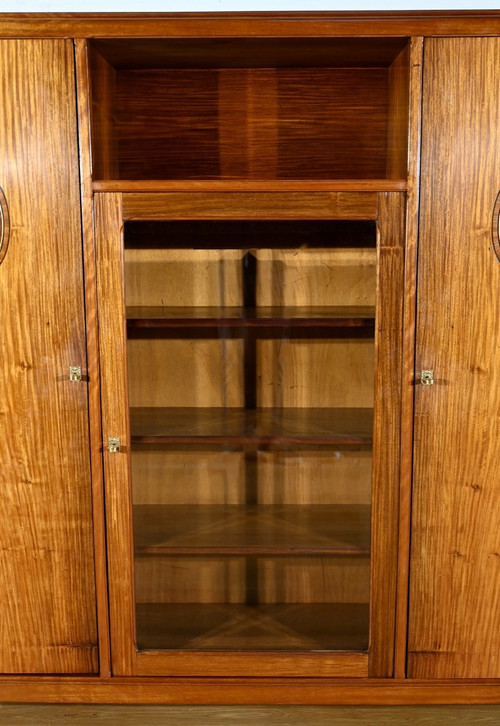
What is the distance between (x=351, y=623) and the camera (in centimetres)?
143

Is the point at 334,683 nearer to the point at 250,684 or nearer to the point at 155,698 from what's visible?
the point at 250,684

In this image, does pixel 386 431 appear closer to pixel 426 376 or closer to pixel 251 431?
pixel 426 376

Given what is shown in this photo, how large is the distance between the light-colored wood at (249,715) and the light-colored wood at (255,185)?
1112 mm

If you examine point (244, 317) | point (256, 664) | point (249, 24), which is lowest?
point (256, 664)

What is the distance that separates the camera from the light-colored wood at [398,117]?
4.24 ft

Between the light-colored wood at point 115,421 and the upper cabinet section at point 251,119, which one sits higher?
the upper cabinet section at point 251,119

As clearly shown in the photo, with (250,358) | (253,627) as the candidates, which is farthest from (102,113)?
(253,627)

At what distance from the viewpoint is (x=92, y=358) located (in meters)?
1.34

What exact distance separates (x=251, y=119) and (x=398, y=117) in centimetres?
34

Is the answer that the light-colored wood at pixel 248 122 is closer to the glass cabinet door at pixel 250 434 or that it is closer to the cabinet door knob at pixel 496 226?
the glass cabinet door at pixel 250 434

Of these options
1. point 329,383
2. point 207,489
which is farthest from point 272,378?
point 207,489

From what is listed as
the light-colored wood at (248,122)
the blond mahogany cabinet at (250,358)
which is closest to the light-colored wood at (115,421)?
the blond mahogany cabinet at (250,358)

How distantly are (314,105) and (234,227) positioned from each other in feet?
1.31

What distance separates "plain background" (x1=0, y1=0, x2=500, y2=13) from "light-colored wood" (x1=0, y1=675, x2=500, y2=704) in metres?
1.56
